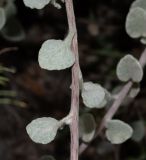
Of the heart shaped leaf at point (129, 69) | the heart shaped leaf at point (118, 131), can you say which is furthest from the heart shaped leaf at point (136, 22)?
the heart shaped leaf at point (118, 131)

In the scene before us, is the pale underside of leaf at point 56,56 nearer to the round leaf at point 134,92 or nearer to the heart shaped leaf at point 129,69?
the heart shaped leaf at point 129,69

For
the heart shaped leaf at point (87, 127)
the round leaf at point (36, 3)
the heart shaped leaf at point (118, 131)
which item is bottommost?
the heart shaped leaf at point (87, 127)

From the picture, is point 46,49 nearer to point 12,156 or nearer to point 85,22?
point 12,156

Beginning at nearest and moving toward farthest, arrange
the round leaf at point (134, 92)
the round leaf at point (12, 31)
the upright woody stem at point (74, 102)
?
the upright woody stem at point (74, 102) → the round leaf at point (134, 92) → the round leaf at point (12, 31)

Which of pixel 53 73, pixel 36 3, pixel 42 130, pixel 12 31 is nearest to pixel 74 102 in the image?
pixel 42 130

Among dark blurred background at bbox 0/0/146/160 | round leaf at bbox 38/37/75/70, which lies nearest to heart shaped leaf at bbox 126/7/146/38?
round leaf at bbox 38/37/75/70

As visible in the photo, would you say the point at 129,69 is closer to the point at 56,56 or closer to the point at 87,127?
the point at 87,127

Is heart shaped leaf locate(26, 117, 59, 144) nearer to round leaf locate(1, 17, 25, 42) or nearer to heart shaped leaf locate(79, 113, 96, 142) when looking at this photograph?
heart shaped leaf locate(79, 113, 96, 142)
